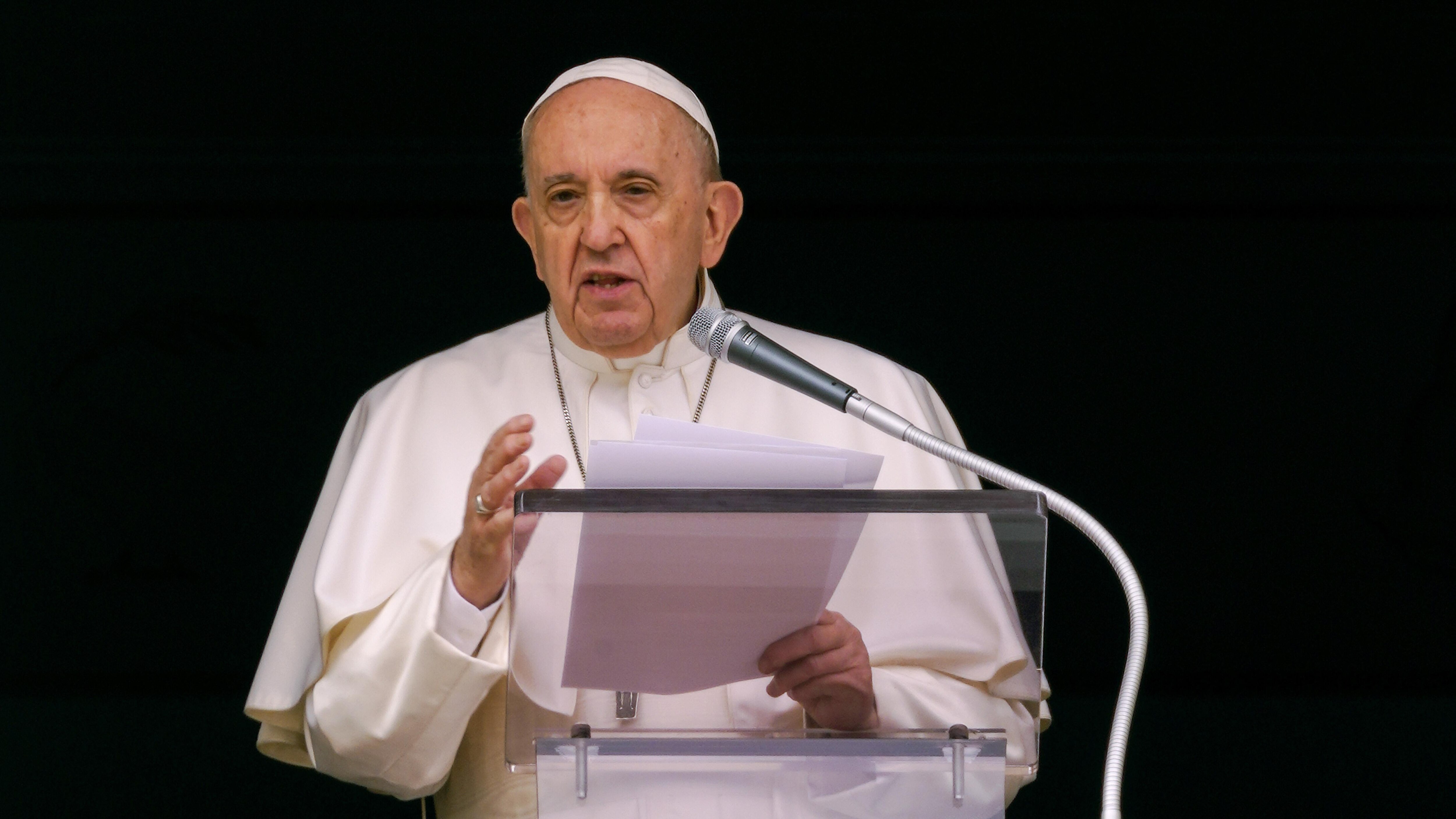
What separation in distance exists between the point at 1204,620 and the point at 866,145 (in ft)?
4.82

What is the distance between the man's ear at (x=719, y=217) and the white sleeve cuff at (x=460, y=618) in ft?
2.89

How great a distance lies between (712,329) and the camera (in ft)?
6.73

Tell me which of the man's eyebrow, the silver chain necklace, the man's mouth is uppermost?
the man's eyebrow

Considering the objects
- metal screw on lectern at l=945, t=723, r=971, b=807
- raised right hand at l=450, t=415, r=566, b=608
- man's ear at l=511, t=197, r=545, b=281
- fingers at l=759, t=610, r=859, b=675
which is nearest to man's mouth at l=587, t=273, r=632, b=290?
man's ear at l=511, t=197, r=545, b=281

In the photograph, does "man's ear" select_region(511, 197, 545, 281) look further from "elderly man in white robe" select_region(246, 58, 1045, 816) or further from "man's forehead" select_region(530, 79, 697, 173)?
"man's forehead" select_region(530, 79, 697, 173)

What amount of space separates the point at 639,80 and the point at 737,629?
4.11 ft

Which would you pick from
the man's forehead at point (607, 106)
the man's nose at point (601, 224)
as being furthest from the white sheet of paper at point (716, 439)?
the man's forehead at point (607, 106)

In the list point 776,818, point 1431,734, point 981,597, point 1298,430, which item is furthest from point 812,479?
point 1431,734

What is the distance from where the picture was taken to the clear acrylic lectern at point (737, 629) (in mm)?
1885

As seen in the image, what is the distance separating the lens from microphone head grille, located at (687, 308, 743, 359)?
204 centimetres

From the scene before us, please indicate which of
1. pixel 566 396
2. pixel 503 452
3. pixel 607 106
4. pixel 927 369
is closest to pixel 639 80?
pixel 607 106

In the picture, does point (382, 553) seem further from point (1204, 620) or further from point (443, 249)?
point (1204, 620)

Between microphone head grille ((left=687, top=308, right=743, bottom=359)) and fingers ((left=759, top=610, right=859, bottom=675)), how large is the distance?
1.09ft

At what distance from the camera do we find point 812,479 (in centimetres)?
193
